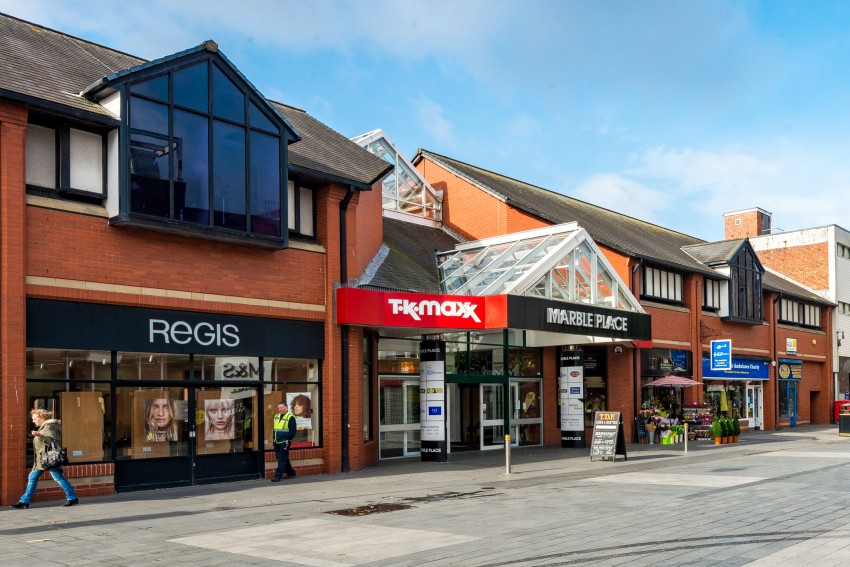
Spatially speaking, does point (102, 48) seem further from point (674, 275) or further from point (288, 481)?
point (674, 275)

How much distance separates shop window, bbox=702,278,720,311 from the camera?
35.3 meters

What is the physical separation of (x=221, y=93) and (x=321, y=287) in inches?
191

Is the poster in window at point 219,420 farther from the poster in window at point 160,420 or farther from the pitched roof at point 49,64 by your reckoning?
the pitched roof at point 49,64

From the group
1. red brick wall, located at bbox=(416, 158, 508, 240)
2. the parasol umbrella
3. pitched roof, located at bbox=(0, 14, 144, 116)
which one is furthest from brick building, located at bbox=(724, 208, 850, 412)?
pitched roof, located at bbox=(0, 14, 144, 116)

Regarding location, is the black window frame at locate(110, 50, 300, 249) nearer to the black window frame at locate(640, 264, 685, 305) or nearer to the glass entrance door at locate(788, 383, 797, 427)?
the black window frame at locate(640, 264, 685, 305)

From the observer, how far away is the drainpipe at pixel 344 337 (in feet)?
64.1

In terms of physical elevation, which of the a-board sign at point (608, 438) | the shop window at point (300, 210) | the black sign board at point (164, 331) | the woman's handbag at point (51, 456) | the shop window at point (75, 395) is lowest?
the a-board sign at point (608, 438)

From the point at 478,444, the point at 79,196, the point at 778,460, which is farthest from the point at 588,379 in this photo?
the point at 79,196

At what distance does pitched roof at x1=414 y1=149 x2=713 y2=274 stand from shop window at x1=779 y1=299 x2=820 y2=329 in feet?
22.0

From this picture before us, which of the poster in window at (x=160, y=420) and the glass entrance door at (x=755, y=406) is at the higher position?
the poster in window at (x=160, y=420)

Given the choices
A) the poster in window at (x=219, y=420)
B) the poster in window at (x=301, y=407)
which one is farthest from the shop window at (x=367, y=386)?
the poster in window at (x=219, y=420)

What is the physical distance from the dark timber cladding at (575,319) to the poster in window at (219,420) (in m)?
7.11

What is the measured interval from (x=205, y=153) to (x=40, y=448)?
6.43m

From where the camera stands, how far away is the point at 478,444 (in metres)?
26.5
